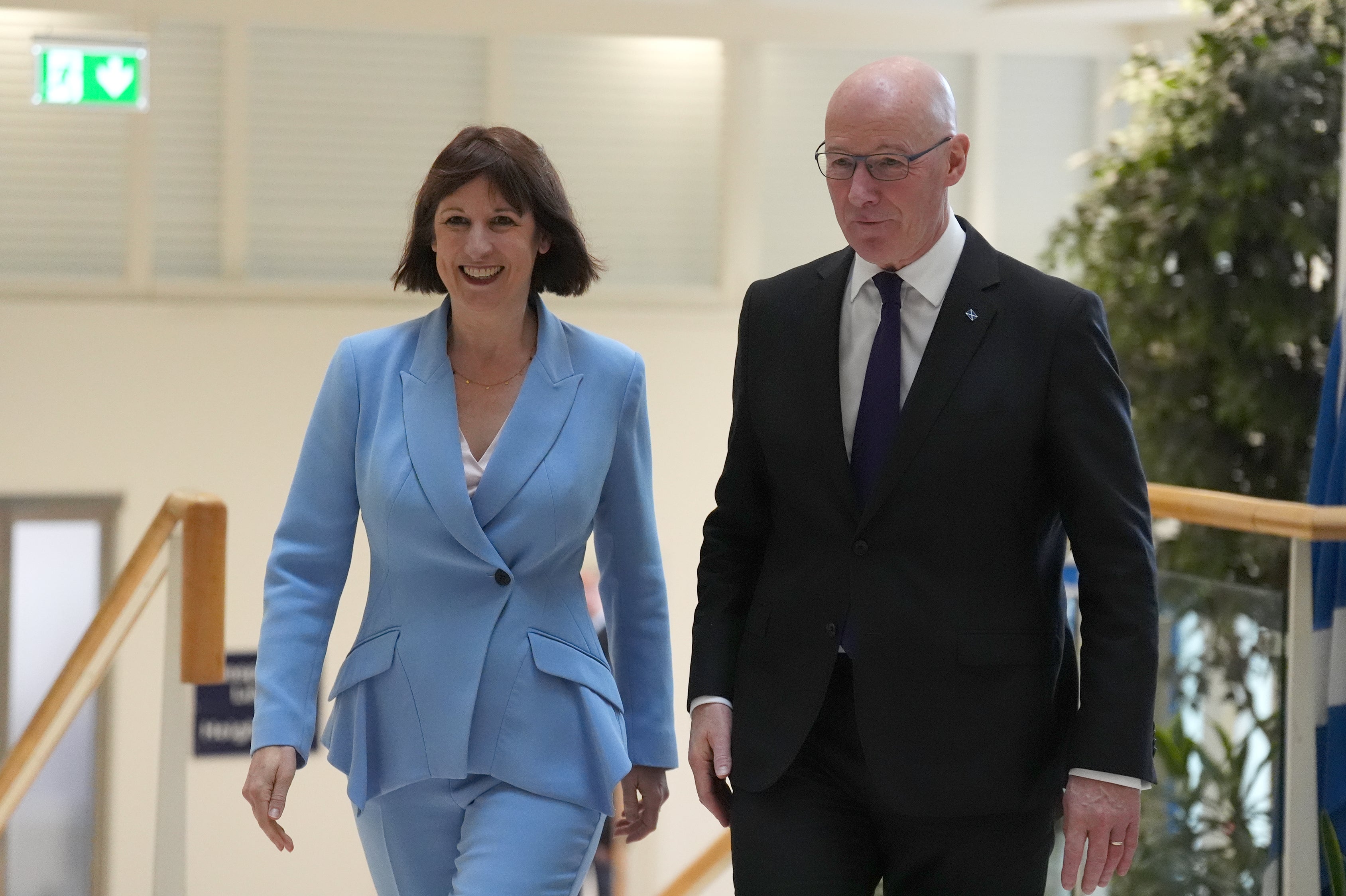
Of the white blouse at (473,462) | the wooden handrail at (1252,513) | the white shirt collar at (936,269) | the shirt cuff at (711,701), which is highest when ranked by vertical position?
the white shirt collar at (936,269)

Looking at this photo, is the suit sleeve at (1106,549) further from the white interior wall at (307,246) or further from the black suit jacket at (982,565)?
the white interior wall at (307,246)

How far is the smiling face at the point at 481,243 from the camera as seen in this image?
2.29 metres

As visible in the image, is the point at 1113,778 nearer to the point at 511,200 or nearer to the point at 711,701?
the point at 711,701

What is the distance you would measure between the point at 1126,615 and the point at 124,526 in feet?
22.6

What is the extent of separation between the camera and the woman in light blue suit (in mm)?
2266

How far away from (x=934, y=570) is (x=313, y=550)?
0.95 meters

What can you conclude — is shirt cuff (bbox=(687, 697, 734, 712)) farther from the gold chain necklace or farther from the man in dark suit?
the gold chain necklace

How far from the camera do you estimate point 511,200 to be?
7.56 feet

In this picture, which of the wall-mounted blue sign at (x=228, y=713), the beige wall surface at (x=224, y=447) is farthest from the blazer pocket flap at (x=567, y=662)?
the wall-mounted blue sign at (x=228, y=713)

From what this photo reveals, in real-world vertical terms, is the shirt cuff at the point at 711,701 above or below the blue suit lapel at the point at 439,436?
below

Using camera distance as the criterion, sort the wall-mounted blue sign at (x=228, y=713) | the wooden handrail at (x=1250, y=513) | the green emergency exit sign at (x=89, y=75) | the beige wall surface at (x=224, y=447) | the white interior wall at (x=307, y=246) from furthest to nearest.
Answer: the wall-mounted blue sign at (x=228, y=713) < the beige wall surface at (x=224, y=447) < the white interior wall at (x=307, y=246) < the green emergency exit sign at (x=89, y=75) < the wooden handrail at (x=1250, y=513)

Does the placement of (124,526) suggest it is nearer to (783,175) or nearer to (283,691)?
(783,175)

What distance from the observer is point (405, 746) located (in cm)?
227

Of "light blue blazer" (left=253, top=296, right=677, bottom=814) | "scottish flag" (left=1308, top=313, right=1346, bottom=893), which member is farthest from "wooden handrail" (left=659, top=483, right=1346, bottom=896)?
"light blue blazer" (left=253, top=296, right=677, bottom=814)
